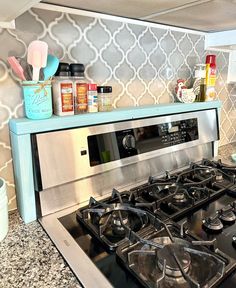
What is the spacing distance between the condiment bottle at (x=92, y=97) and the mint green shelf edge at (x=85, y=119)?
0.11 feet

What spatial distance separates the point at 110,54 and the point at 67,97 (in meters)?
0.30

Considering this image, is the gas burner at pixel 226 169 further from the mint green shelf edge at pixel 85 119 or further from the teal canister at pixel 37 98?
the teal canister at pixel 37 98

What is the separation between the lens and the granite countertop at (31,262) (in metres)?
0.53

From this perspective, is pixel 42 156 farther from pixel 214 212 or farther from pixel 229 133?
pixel 229 133

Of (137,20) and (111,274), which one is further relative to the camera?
(137,20)

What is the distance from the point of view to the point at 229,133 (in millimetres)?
1587

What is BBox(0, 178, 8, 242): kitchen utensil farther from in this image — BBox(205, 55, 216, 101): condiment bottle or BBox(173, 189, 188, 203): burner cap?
BBox(205, 55, 216, 101): condiment bottle

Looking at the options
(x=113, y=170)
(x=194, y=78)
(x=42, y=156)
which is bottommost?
(x=113, y=170)

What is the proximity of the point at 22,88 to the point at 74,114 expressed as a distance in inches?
7.1

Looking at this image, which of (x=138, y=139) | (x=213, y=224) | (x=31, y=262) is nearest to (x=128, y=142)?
(x=138, y=139)

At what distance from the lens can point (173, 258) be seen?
1.82 ft

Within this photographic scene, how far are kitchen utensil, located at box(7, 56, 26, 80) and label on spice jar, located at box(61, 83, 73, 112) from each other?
12 centimetres

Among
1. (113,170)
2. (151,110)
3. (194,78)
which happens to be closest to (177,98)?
(194,78)

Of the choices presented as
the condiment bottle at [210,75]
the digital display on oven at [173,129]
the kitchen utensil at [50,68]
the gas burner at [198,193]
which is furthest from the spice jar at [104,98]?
the condiment bottle at [210,75]
